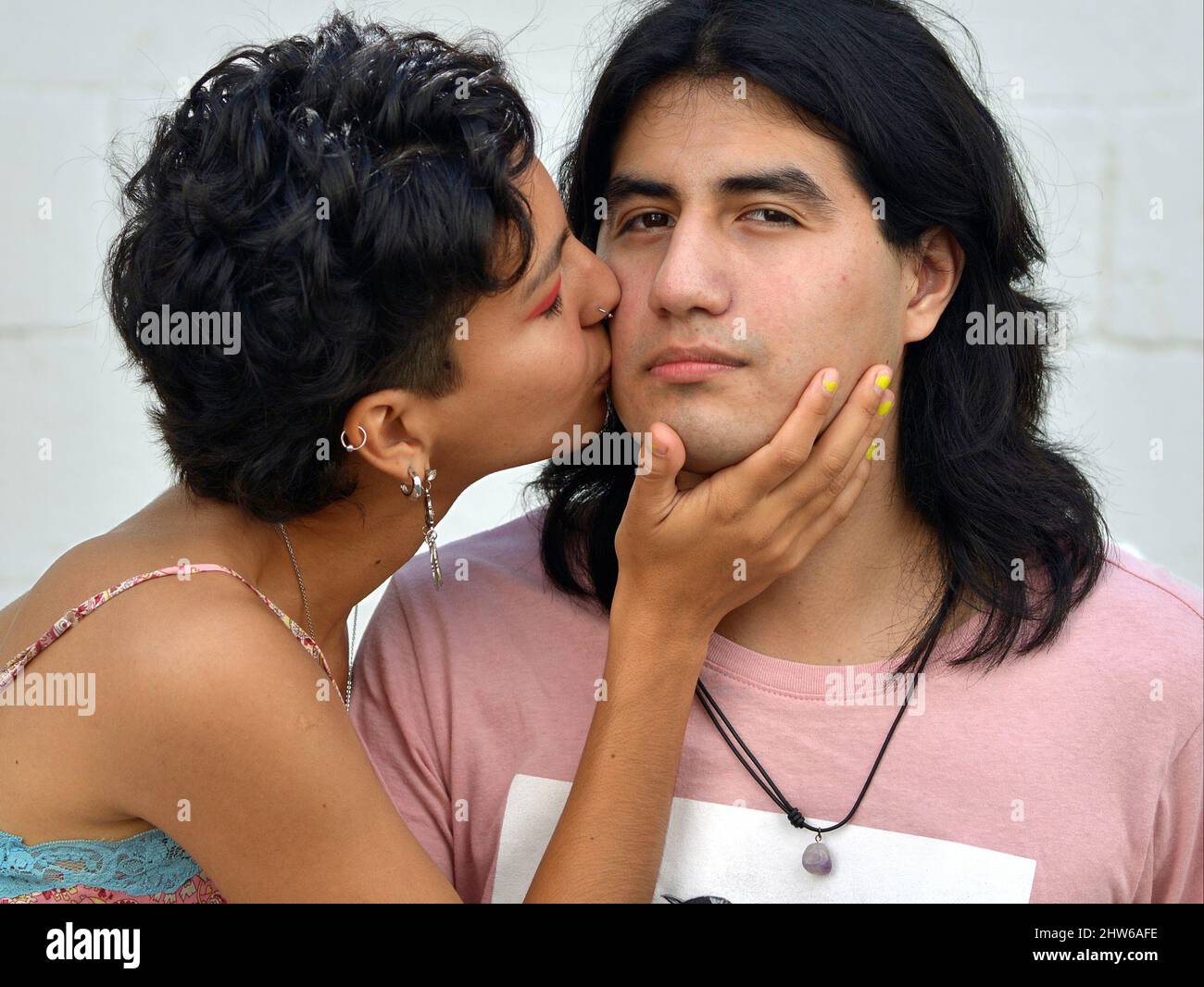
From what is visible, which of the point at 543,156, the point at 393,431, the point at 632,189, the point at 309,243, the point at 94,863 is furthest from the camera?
the point at 543,156

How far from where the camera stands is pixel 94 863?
183cm

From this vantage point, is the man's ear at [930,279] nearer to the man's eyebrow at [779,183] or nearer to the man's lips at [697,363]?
the man's eyebrow at [779,183]

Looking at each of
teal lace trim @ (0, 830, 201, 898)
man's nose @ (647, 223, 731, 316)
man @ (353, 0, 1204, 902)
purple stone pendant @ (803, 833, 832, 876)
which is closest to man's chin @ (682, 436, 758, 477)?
man @ (353, 0, 1204, 902)

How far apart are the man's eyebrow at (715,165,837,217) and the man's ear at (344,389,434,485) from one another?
559 mm

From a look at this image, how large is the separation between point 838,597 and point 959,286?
0.59 meters

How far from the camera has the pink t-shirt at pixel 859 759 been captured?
193 centimetres

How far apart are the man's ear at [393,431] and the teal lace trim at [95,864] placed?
61cm

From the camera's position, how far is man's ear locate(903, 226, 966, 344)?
218cm

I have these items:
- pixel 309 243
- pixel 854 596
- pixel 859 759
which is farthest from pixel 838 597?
pixel 309 243

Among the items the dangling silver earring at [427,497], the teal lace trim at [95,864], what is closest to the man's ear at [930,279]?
the dangling silver earring at [427,497]

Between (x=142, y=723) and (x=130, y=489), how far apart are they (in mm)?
1930

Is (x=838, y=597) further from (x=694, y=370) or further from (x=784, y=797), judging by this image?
(x=694, y=370)

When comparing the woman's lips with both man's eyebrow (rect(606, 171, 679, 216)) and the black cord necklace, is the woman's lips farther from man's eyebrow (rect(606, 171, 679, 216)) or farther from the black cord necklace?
the black cord necklace

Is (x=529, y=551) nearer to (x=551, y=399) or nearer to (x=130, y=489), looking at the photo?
(x=551, y=399)
